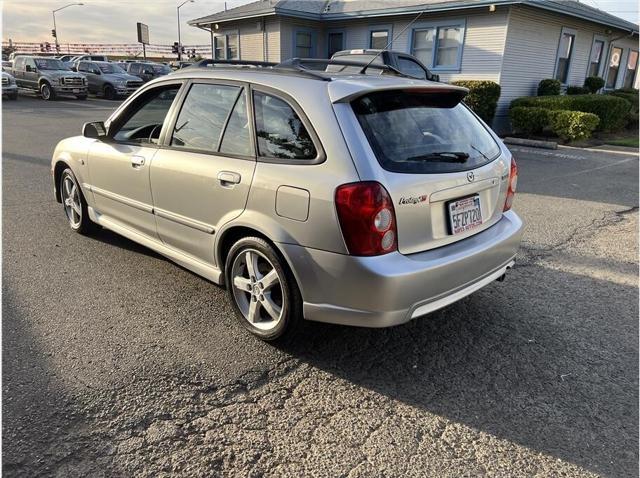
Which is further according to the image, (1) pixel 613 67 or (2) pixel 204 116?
(1) pixel 613 67

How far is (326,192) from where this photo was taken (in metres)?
2.63

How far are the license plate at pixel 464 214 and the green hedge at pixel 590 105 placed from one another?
43.1 feet

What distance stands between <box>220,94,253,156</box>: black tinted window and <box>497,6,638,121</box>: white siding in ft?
45.3

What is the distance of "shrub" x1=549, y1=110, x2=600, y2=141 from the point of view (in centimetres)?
1280

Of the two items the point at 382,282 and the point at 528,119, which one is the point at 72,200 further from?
the point at 528,119

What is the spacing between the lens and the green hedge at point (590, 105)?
1458 cm

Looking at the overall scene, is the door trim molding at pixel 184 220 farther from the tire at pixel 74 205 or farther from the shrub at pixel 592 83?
the shrub at pixel 592 83

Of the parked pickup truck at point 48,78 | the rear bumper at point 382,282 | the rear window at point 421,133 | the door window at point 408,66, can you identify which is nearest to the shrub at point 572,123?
the door window at point 408,66

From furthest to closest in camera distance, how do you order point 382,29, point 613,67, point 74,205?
point 613,67 < point 382,29 < point 74,205

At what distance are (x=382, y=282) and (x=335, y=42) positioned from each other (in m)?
18.9

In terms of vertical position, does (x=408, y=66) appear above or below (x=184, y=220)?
above

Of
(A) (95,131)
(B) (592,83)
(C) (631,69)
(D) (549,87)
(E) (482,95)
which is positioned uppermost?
(C) (631,69)

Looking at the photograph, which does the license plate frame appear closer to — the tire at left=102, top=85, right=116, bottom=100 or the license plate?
the license plate

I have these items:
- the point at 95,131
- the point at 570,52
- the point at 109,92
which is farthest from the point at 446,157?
the point at 109,92
